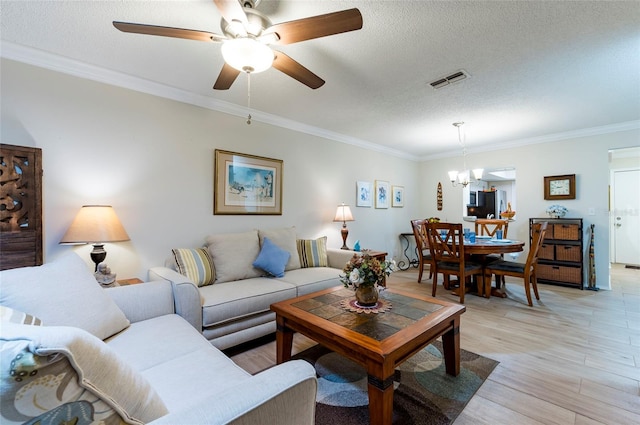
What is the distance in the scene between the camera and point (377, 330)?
1.58m

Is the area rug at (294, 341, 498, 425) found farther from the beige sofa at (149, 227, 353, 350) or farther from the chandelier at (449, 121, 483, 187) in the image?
the chandelier at (449, 121, 483, 187)

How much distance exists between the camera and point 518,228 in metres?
4.84

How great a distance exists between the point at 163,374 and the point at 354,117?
329 cm

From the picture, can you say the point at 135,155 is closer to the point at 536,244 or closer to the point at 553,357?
the point at 553,357

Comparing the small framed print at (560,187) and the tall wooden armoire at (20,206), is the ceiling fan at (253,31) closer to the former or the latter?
the tall wooden armoire at (20,206)

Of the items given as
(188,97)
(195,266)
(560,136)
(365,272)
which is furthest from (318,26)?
(560,136)

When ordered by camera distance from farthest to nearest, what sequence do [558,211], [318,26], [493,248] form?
[558,211]
[493,248]
[318,26]


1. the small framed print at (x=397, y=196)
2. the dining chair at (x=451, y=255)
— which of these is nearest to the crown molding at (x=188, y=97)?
the small framed print at (x=397, y=196)

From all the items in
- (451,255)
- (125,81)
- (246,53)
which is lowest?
(451,255)

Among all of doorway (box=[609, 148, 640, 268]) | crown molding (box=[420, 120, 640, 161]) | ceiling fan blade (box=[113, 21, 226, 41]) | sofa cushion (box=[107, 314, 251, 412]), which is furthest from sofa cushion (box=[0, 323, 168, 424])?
doorway (box=[609, 148, 640, 268])

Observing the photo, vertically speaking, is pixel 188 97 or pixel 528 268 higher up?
pixel 188 97

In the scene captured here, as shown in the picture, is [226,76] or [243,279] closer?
[226,76]

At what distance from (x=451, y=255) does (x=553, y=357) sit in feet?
4.98

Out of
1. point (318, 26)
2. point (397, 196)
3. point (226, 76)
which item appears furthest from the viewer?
point (397, 196)
